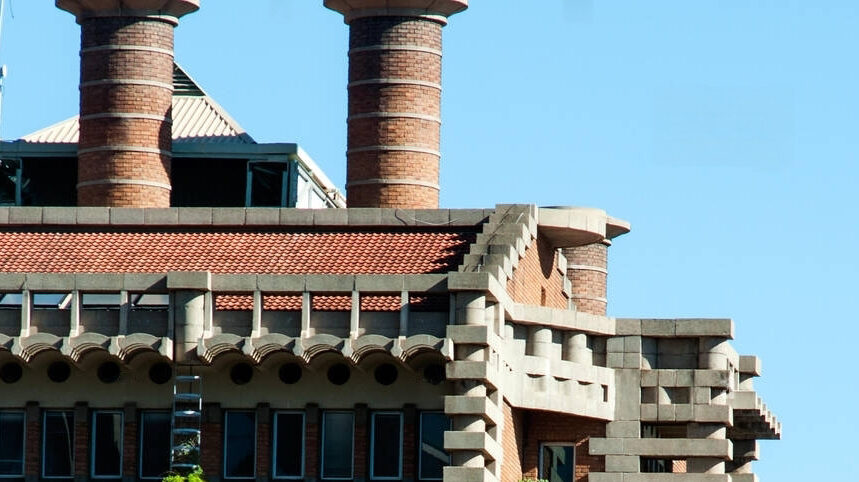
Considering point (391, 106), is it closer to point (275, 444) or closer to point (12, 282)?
point (275, 444)

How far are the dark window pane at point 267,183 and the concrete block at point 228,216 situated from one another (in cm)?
659

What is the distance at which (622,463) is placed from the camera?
73.0m

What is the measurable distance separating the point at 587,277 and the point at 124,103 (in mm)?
16972

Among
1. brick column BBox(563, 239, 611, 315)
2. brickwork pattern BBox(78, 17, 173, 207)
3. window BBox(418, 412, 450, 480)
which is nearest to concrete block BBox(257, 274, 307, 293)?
window BBox(418, 412, 450, 480)

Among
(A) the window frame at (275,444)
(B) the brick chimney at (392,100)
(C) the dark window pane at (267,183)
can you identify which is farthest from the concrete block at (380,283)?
(C) the dark window pane at (267,183)

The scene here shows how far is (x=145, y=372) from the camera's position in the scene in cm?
6881

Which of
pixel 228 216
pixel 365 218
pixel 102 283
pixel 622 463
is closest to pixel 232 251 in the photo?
pixel 228 216

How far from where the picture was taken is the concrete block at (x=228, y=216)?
242ft

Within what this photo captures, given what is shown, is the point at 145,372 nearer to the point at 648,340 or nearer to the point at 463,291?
the point at 463,291

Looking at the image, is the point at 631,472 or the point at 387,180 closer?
the point at 631,472

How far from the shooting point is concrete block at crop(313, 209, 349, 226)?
73438mm

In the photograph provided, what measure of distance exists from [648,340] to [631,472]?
3.54 metres

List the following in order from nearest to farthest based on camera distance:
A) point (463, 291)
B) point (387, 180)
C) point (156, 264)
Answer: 1. point (463, 291)
2. point (156, 264)
3. point (387, 180)

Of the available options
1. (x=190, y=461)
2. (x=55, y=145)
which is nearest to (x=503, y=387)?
(x=190, y=461)
